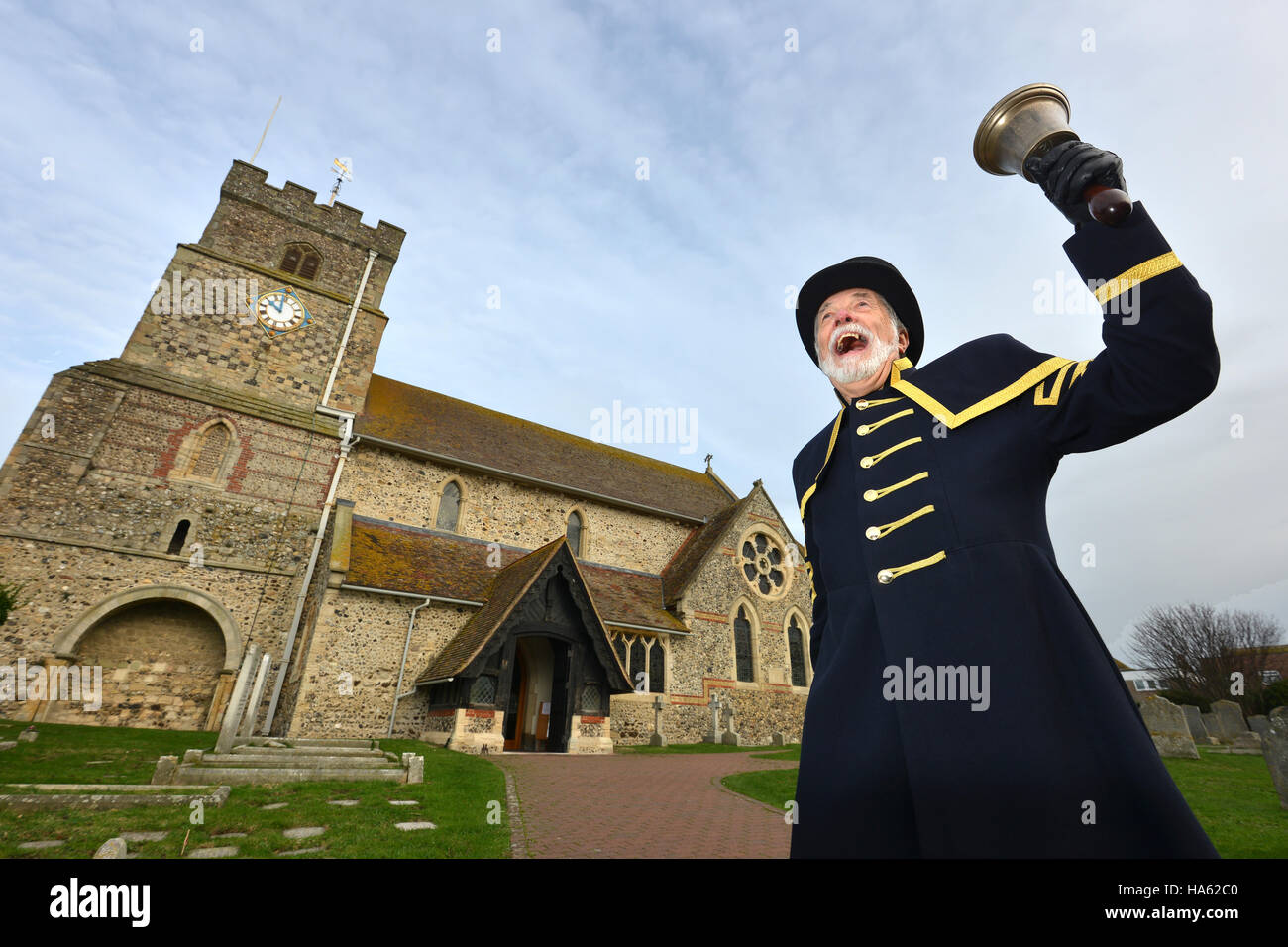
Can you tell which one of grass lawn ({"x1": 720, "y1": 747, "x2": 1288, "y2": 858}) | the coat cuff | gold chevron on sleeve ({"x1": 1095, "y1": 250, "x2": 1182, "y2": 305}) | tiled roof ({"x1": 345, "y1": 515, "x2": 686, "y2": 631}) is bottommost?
grass lawn ({"x1": 720, "y1": 747, "x2": 1288, "y2": 858})

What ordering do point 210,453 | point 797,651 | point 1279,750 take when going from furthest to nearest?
point 797,651 < point 210,453 < point 1279,750

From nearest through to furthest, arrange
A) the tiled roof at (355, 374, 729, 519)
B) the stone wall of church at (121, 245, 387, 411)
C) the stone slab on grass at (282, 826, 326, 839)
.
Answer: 1. the stone slab on grass at (282, 826, 326, 839)
2. the stone wall of church at (121, 245, 387, 411)
3. the tiled roof at (355, 374, 729, 519)

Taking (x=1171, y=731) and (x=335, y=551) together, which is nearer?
(x=1171, y=731)

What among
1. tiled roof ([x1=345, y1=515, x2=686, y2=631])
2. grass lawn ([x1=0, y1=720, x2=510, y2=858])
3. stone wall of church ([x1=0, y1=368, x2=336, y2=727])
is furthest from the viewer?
tiled roof ([x1=345, y1=515, x2=686, y2=631])

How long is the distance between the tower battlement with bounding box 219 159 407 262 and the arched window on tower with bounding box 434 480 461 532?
9797mm

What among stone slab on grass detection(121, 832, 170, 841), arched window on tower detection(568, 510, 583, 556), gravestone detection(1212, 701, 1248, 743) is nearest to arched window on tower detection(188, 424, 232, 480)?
arched window on tower detection(568, 510, 583, 556)

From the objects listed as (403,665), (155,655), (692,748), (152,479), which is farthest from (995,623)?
(152,479)

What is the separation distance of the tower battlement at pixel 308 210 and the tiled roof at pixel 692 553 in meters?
15.5

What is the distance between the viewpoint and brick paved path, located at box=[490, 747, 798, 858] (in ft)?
16.0

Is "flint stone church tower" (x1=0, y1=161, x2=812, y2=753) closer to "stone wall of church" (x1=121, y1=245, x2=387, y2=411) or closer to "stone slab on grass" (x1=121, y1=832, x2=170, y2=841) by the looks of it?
"stone wall of church" (x1=121, y1=245, x2=387, y2=411)

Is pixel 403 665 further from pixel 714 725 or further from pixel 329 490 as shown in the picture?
pixel 714 725

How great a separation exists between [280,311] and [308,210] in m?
4.62

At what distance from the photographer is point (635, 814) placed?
636 centimetres
